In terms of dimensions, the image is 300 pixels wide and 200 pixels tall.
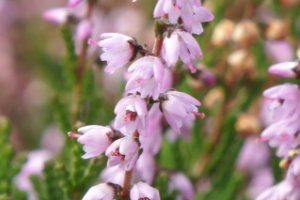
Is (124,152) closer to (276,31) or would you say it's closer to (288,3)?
(276,31)

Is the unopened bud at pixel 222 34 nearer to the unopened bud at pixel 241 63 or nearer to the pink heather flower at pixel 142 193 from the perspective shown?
the unopened bud at pixel 241 63

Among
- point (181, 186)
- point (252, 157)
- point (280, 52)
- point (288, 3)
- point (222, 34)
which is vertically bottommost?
point (181, 186)

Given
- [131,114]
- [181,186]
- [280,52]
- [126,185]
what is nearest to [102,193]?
[126,185]

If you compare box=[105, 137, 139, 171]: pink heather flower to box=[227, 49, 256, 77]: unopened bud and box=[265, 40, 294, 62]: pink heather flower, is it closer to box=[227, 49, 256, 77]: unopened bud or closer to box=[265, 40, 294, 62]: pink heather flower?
box=[227, 49, 256, 77]: unopened bud

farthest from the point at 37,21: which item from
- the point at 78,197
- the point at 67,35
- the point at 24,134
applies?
the point at 78,197

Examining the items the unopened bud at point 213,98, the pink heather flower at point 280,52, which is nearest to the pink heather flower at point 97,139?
the unopened bud at point 213,98

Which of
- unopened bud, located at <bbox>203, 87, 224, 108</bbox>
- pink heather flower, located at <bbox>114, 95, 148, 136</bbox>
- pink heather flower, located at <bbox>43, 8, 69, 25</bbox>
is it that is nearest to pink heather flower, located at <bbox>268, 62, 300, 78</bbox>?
pink heather flower, located at <bbox>114, 95, 148, 136</bbox>

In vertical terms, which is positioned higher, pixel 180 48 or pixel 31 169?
pixel 31 169

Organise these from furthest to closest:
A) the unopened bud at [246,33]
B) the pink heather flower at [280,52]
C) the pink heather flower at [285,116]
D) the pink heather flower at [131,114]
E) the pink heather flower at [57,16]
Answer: the pink heather flower at [280,52] < the unopened bud at [246,33] < the pink heather flower at [57,16] < the pink heather flower at [285,116] < the pink heather flower at [131,114]
